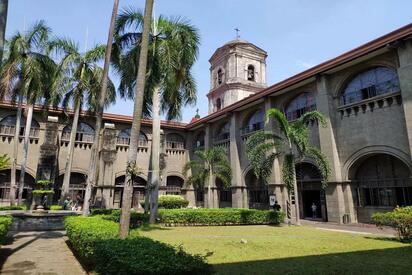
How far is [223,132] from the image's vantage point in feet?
103

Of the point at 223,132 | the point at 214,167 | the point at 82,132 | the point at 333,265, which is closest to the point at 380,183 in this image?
the point at 333,265

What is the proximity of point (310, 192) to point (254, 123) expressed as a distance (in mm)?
7865

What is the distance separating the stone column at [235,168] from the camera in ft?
87.2

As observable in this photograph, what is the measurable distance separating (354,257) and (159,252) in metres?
6.40

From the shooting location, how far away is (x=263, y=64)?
39844 millimetres

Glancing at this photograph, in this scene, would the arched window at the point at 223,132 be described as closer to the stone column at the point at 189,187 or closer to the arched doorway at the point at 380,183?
the stone column at the point at 189,187

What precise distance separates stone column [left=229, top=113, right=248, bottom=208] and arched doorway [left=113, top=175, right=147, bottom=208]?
10865 mm

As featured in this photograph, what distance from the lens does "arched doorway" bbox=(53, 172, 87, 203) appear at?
28953 millimetres

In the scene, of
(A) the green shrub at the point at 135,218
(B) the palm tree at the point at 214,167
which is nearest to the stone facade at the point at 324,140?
(B) the palm tree at the point at 214,167

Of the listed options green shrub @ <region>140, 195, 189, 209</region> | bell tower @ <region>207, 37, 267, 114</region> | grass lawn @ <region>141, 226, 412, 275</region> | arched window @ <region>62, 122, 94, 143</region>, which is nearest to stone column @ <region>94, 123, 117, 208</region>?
arched window @ <region>62, 122, 94, 143</region>

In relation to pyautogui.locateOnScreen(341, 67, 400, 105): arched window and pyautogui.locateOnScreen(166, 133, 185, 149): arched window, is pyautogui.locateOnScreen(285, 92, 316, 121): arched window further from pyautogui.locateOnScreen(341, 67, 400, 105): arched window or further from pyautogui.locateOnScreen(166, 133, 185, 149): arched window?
pyautogui.locateOnScreen(166, 133, 185, 149): arched window

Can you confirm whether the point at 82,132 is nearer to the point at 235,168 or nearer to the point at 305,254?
the point at 235,168

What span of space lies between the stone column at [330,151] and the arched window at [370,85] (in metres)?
1.20

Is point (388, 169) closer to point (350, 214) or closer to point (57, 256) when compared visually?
point (350, 214)
